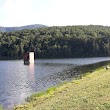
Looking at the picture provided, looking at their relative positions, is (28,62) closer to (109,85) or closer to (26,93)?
(26,93)

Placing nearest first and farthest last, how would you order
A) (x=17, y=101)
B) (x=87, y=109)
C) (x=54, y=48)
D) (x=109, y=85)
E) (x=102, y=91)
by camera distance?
(x=87, y=109) < (x=102, y=91) < (x=109, y=85) < (x=17, y=101) < (x=54, y=48)

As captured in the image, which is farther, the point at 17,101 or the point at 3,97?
the point at 3,97

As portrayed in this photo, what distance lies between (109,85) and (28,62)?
384 feet

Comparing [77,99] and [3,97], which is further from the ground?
[77,99]

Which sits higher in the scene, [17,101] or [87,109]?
[87,109]

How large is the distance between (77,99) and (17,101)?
13.7m

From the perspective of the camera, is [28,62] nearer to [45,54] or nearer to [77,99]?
[45,54]

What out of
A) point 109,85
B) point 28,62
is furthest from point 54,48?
point 109,85

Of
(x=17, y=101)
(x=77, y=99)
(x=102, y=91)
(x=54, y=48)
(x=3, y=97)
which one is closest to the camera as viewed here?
(x=77, y=99)

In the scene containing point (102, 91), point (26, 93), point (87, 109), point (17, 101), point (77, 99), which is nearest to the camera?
point (87, 109)

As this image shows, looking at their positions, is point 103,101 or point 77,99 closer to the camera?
point 103,101

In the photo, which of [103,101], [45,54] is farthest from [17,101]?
[45,54]

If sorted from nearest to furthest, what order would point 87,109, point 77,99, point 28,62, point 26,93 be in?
1. point 87,109
2. point 77,99
3. point 26,93
4. point 28,62

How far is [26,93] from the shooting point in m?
44.4
